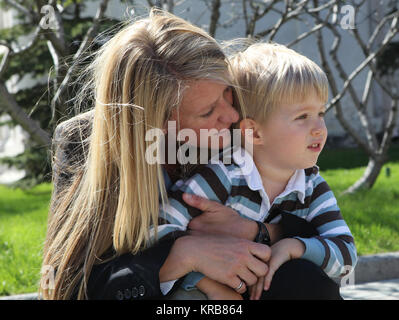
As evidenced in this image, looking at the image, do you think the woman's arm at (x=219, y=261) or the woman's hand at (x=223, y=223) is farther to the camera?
the woman's hand at (x=223, y=223)

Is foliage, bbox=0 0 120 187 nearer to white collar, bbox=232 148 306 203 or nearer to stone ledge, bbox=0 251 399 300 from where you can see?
stone ledge, bbox=0 251 399 300

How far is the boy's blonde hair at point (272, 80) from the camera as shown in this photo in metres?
2.17

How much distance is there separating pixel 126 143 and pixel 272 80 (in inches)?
21.5

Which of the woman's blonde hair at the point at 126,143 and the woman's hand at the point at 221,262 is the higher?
the woman's blonde hair at the point at 126,143

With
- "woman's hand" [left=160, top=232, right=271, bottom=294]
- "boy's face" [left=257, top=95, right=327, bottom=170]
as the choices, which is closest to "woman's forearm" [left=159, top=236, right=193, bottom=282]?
"woman's hand" [left=160, top=232, right=271, bottom=294]

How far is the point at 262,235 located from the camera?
2.15 metres

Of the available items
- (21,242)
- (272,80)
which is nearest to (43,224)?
(21,242)

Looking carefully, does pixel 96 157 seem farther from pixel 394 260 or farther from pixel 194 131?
pixel 394 260

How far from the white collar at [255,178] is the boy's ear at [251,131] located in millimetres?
48

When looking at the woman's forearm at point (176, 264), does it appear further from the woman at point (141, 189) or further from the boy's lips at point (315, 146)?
the boy's lips at point (315, 146)

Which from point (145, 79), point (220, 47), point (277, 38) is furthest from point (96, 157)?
point (277, 38)

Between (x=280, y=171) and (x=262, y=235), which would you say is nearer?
(x=262, y=235)

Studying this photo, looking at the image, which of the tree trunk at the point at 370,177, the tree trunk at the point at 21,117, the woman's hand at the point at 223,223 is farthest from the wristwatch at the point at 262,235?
the tree trunk at the point at 370,177

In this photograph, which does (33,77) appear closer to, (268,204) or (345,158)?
(345,158)
